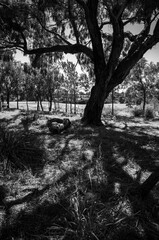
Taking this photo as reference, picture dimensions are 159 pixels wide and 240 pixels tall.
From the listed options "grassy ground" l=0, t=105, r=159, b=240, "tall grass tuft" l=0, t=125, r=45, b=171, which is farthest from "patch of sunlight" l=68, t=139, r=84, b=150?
"tall grass tuft" l=0, t=125, r=45, b=171

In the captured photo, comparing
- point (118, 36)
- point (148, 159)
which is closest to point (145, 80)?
point (118, 36)

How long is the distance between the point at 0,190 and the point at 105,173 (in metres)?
1.65

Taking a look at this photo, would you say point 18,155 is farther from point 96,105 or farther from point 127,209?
point 96,105

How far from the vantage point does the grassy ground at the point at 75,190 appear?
1480 mm

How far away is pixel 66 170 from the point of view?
2.73 m

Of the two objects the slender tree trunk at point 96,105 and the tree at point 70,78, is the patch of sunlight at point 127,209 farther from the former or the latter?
the tree at point 70,78

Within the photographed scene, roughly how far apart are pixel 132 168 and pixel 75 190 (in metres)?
1.31

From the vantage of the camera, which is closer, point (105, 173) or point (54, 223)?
point (54, 223)

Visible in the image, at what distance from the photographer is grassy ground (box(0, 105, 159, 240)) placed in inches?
58.3

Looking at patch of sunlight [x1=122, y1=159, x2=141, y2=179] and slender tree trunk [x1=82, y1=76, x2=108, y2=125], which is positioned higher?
slender tree trunk [x1=82, y1=76, x2=108, y2=125]

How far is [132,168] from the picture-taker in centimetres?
287

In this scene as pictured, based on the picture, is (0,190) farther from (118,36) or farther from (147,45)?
(147,45)

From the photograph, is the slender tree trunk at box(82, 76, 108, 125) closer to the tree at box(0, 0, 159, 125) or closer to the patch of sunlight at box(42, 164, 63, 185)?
the tree at box(0, 0, 159, 125)

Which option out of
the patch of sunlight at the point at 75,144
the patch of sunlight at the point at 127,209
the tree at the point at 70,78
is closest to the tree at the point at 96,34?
the patch of sunlight at the point at 75,144
